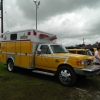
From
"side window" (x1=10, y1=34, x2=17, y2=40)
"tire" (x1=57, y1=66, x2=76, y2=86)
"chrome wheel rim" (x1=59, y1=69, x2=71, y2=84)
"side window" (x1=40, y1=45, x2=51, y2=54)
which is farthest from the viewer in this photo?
"side window" (x1=10, y1=34, x2=17, y2=40)

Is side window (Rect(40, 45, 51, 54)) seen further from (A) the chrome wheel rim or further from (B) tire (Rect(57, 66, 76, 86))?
(A) the chrome wheel rim

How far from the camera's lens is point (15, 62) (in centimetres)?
897

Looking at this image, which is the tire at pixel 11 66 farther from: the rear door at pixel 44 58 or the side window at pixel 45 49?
the side window at pixel 45 49

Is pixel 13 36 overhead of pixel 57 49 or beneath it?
overhead

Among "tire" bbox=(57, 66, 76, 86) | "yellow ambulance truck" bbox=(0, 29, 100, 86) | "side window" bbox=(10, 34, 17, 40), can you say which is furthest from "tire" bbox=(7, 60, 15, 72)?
"tire" bbox=(57, 66, 76, 86)

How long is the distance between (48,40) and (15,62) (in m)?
2.55

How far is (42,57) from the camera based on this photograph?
7.56 m

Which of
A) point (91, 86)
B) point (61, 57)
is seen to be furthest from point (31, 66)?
point (91, 86)

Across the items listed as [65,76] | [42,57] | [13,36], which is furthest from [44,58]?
[13,36]

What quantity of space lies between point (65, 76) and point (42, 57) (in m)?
1.81

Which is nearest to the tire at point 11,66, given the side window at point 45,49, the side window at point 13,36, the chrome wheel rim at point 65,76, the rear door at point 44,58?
the side window at point 13,36

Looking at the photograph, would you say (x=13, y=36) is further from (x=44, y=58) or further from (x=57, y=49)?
(x=57, y=49)

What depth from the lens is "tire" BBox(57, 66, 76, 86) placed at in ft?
20.3

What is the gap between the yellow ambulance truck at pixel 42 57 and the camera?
6238mm
